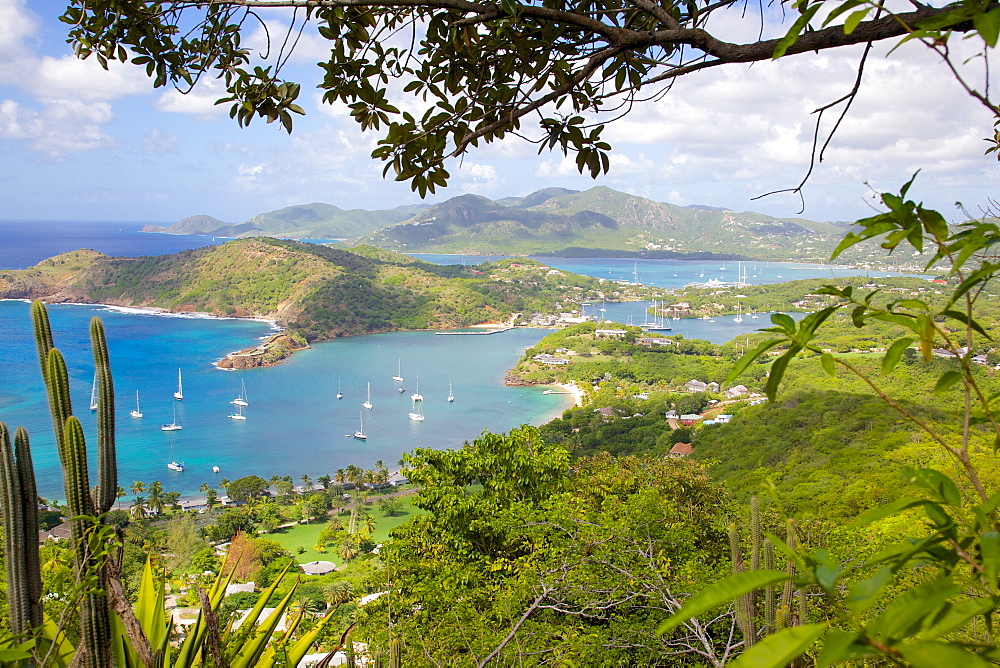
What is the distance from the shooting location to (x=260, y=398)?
31453mm

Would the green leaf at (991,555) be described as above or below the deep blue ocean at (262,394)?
above

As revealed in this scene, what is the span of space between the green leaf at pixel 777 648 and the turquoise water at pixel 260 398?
24.6m

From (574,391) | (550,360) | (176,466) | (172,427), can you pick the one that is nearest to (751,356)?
(176,466)

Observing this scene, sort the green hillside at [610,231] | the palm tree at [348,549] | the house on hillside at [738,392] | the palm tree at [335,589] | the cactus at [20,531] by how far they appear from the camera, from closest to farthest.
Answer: the cactus at [20,531] < the palm tree at [335,589] < the palm tree at [348,549] < the house on hillside at [738,392] < the green hillside at [610,231]

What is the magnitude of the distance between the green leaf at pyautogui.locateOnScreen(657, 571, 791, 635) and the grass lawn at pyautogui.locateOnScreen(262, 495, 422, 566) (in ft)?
54.2

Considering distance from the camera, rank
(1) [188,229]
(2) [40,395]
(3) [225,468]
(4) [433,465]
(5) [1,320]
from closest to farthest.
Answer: (4) [433,465] < (3) [225,468] < (2) [40,395] < (5) [1,320] < (1) [188,229]

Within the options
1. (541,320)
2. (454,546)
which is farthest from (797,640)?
(541,320)

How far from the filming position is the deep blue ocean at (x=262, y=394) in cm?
2492

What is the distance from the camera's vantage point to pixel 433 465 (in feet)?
24.7

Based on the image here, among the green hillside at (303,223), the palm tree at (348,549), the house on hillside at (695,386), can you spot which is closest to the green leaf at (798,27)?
the palm tree at (348,549)

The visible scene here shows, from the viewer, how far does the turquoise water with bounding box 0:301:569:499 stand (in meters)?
24.8

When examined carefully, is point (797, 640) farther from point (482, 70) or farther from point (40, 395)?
point (40, 395)

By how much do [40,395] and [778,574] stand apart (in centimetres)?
3643

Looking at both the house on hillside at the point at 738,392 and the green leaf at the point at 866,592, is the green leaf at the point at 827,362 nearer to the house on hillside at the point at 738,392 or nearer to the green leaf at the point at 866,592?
the green leaf at the point at 866,592
